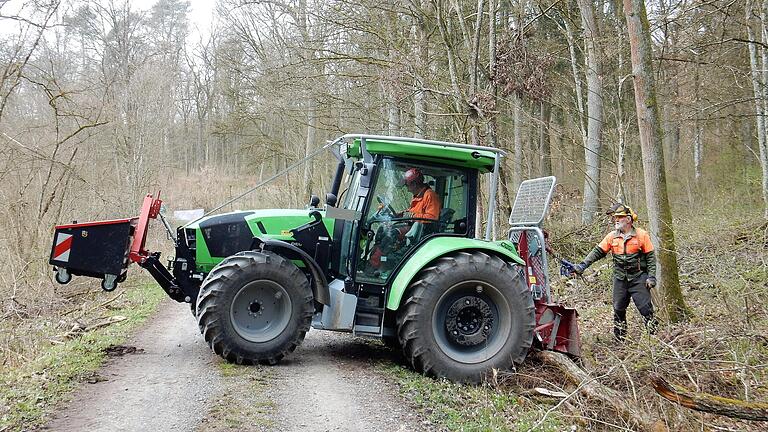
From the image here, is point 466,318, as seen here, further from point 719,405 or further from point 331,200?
point 719,405

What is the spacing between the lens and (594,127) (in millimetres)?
15047

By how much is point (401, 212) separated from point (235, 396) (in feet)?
7.93

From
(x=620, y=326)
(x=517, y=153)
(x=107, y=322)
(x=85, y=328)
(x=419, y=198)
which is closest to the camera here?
(x=419, y=198)

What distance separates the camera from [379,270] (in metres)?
6.48

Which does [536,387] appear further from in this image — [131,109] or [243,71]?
[243,71]

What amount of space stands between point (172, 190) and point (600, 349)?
945 inches

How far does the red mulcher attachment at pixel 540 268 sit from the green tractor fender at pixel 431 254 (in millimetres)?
385

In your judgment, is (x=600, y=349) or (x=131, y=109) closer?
(x=600, y=349)

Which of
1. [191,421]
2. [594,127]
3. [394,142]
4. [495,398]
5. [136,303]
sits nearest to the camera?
[191,421]

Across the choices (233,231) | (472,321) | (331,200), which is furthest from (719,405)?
(233,231)

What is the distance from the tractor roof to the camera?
629 centimetres

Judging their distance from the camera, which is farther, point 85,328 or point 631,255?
point 85,328

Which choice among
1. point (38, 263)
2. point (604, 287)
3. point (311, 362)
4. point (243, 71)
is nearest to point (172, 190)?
point (243, 71)

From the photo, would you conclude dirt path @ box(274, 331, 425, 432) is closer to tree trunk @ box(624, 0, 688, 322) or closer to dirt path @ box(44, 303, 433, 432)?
dirt path @ box(44, 303, 433, 432)
